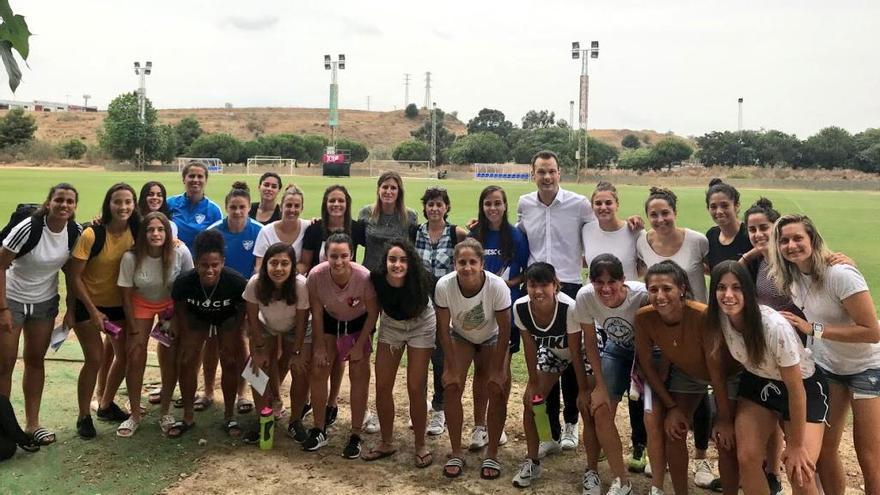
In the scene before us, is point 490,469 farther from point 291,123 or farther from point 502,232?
point 291,123

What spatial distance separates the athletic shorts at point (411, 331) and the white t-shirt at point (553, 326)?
2.22 ft

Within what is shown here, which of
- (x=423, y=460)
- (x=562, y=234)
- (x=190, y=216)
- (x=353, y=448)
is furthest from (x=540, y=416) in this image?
(x=190, y=216)

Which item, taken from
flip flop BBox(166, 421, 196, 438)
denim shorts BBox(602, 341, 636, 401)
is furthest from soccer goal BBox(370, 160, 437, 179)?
denim shorts BBox(602, 341, 636, 401)

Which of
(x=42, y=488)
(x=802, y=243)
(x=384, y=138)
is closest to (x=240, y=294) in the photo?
(x=42, y=488)

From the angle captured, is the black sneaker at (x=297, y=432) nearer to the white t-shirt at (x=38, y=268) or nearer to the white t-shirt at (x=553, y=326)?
the white t-shirt at (x=553, y=326)

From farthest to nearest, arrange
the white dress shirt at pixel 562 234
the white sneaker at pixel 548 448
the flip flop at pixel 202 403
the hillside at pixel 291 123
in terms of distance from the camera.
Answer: the hillside at pixel 291 123 → the flip flop at pixel 202 403 → the white dress shirt at pixel 562 234 → the white sneaker at pixel 548 448

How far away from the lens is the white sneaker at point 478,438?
16.1 ft

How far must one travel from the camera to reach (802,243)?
12.5 ft

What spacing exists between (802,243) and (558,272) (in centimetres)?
202

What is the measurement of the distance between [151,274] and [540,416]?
312 cm

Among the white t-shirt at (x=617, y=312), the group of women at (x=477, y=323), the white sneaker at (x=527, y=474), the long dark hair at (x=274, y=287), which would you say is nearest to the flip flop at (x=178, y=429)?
the group of women at (x=477, y=323)

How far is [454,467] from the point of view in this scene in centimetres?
449

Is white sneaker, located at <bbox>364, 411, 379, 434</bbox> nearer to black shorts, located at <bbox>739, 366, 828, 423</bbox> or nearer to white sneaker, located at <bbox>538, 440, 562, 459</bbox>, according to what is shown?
white sneaker, located at <bbox>538, 440, 562, 459</bbox>

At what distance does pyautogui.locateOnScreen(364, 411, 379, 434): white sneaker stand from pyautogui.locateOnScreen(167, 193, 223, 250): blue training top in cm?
249
